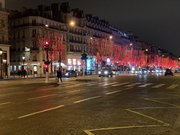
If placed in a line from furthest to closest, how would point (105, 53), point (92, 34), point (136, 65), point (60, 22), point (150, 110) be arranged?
1. point (136, 65)
2. point (92, 34)
3. point (105, 53)
4. point (60, 22)
5. point (150, 110)

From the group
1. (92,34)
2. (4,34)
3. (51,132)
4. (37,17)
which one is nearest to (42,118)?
(51,132)

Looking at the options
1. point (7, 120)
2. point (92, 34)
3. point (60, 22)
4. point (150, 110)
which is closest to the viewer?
point (7, 120)

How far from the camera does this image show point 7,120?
1278 centimetres

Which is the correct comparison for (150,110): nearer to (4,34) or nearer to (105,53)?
(4,34)

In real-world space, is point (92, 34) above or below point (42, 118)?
above

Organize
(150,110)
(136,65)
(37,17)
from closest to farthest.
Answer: (150,110)
(37,17)
(136,65)

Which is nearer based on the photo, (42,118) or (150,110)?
(42,118)

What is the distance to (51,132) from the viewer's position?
10508 mm

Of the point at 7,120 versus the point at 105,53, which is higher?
the point at 105,53

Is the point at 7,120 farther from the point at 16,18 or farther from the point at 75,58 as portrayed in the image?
the point at 75,58

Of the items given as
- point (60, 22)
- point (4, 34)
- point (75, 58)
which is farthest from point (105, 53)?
point (4, 34)

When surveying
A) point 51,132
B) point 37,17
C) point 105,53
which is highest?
point 37,17

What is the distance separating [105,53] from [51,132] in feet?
392

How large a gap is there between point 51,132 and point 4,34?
7238cm
